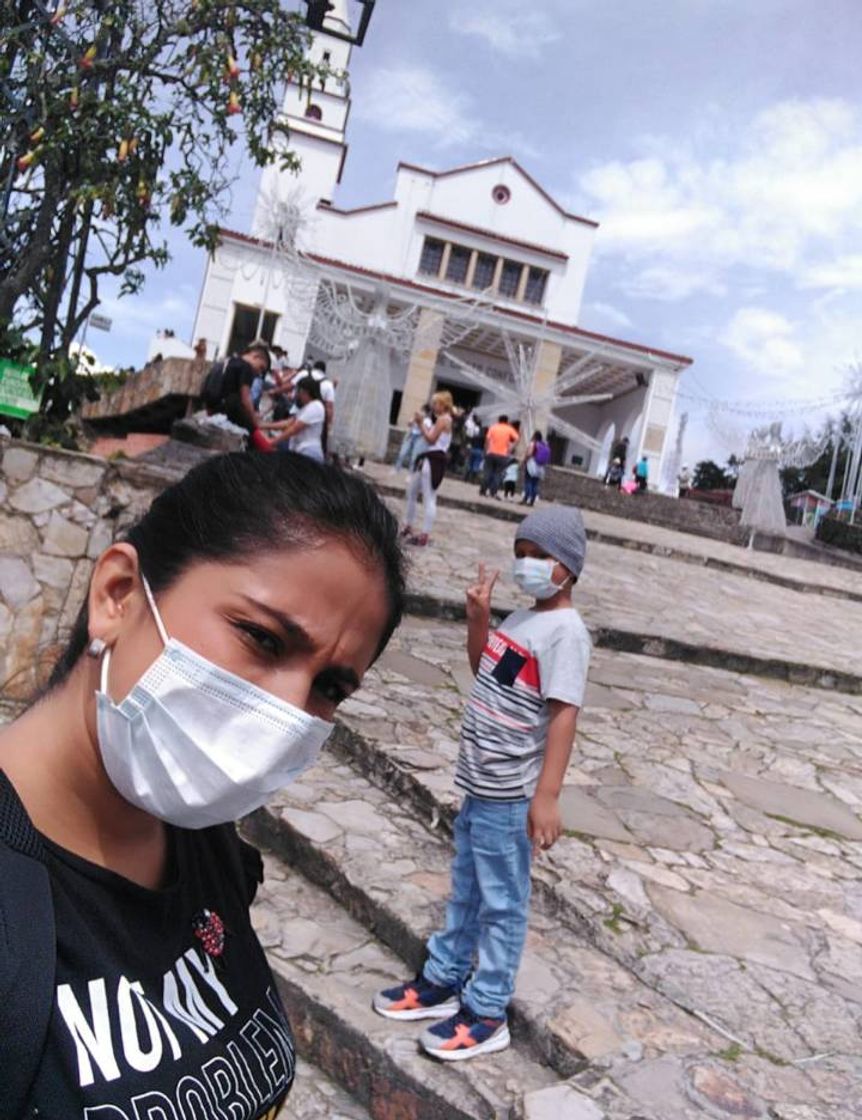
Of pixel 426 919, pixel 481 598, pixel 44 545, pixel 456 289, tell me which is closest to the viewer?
pixel 481 598

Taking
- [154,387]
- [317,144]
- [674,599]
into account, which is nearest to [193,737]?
[674,599]

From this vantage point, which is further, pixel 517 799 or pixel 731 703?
pixel 731 703

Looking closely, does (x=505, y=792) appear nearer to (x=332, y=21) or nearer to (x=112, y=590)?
(x=112, y=590)

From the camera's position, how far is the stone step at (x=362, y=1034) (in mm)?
2527

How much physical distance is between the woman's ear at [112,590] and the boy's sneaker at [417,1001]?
77.4 inches

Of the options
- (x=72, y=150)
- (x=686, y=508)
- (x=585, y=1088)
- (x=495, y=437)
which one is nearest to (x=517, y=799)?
(x=585, y=1088)

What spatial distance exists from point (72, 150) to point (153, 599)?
14.5ft

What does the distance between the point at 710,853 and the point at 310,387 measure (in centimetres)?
542

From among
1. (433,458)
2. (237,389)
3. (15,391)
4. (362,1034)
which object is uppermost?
(237,389)

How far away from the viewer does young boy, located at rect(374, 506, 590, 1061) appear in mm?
2650

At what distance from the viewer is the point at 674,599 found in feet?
34.8

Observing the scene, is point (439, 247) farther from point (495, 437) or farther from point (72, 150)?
point (72, 150)

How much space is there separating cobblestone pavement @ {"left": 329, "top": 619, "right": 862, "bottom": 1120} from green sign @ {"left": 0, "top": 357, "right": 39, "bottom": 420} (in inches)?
93.8

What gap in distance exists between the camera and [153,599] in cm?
127
